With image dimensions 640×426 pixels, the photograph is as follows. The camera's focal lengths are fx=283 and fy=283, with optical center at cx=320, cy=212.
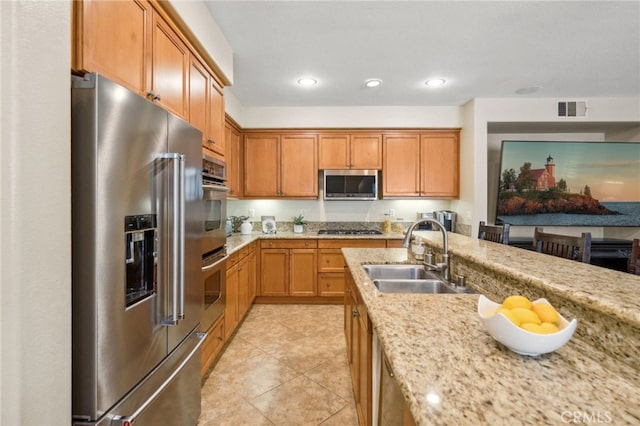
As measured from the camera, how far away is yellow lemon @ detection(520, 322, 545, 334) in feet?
2.46

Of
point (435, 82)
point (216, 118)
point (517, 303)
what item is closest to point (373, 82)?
point (435, 82)

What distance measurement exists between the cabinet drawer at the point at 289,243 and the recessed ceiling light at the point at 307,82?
195 cm

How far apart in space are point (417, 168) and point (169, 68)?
333 cm

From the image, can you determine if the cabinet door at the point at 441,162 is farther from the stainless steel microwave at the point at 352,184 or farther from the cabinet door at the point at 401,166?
the stainless steel microwave at the point at 352,184

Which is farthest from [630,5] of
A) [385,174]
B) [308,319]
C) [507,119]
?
[308,319]

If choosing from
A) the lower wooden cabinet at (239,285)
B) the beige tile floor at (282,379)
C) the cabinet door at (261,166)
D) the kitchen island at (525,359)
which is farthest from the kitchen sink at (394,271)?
the cabinet door at (261,166)

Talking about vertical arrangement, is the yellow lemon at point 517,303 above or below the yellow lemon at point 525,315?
above

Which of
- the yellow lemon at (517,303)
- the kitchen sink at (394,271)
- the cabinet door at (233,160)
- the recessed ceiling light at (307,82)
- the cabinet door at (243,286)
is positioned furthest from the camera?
the cabinet door at (233,160)

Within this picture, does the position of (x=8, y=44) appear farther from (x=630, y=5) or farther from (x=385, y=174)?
(x=385, y=174)

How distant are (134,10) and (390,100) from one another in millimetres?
3085

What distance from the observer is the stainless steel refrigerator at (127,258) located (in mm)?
927

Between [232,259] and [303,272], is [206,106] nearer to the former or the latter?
[232,259]

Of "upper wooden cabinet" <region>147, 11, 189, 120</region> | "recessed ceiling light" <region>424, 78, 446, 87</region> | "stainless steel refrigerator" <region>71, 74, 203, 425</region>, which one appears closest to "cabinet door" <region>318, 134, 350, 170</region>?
"recessed ceiling light" <region>424, 78, 446, 87</region>

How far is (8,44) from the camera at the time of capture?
26.0 inches
